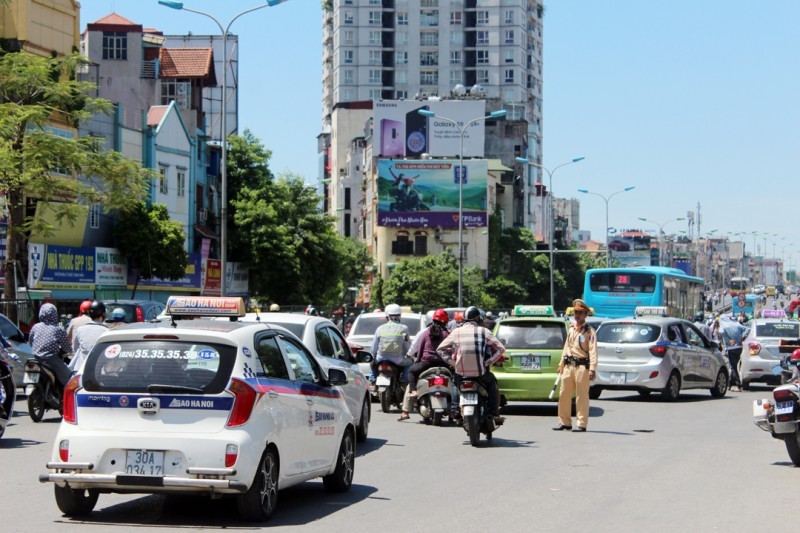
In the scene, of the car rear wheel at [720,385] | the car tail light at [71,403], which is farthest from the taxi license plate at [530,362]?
the car tail light at [71,403]

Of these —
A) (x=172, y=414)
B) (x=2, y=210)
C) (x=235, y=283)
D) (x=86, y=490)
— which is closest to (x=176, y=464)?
(x=172, y=414)

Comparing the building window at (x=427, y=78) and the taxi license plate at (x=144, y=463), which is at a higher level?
the building window at (x=427, y=78)

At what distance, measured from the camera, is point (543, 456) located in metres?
14.9

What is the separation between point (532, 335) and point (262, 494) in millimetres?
12110

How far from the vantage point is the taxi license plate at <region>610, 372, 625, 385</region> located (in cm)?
2500

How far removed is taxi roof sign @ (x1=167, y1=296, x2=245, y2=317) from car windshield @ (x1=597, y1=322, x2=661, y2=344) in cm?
1541

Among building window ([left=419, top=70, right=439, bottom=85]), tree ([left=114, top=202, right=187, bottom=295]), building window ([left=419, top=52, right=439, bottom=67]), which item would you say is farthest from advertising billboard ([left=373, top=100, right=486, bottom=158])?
tree ([left=114, top=202, right=187, bottom=295])

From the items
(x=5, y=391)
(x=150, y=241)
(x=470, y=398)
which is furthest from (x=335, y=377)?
(x=150, y=241)

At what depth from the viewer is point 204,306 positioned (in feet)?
35.6

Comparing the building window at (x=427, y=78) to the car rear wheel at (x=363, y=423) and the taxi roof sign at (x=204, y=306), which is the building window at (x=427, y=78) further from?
the taxi roof sign at (x=204, y=306)

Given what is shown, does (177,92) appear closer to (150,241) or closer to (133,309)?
(150,241)

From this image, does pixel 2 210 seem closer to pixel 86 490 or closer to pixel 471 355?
pixel 471 355

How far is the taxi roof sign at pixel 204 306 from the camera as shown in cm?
1066

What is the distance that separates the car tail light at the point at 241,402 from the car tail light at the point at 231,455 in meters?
0.18
